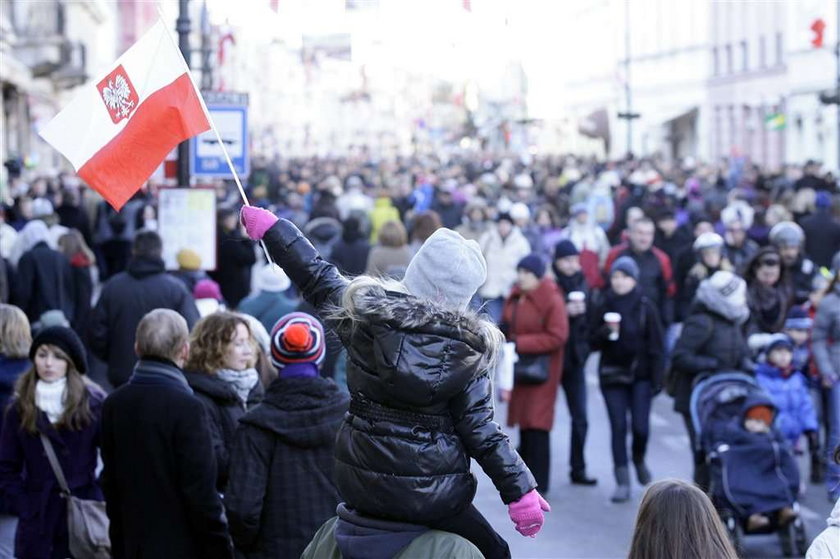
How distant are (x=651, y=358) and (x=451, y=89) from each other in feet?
380

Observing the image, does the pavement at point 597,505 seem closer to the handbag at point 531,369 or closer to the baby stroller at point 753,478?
the baby stroller at point 753,478

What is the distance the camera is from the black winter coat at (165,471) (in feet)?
20.3

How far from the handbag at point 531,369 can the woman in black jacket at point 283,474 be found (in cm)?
503

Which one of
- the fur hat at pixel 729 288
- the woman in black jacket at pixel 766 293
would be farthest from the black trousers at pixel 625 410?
the woman in black jacket at pixel 766 293

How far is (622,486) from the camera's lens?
10852mm

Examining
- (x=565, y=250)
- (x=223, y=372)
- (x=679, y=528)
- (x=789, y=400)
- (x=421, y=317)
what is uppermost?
(x=421, y=317)

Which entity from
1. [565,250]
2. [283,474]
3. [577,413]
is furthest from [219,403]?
[565,250]

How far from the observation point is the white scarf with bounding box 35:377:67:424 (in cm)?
698

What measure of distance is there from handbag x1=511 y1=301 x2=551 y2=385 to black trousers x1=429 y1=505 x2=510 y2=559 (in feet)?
21.5

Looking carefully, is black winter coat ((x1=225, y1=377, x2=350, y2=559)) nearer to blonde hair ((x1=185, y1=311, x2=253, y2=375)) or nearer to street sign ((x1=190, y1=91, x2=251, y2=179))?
blonde hair ((x1=185, y1=311, x2=253, y2=375))

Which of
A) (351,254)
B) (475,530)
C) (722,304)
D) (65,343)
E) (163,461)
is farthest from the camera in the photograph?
(351,254)

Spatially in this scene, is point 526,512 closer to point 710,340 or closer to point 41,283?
point 710,340

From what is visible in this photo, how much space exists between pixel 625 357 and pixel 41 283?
544 cm

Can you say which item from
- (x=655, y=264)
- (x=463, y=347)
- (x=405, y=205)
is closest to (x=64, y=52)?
(x=405, y=205)
